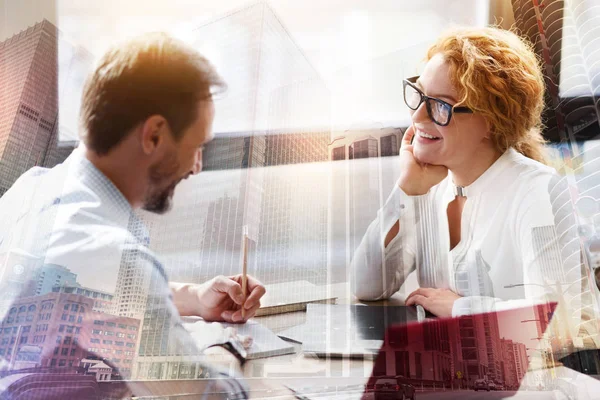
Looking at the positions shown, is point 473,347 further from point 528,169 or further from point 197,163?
point 197,163

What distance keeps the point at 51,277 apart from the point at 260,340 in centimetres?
76

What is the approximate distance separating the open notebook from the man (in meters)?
0.03

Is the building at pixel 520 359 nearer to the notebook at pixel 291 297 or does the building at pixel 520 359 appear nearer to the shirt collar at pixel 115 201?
the notebook at pixel 291 297

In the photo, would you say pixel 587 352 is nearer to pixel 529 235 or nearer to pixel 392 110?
pixel 529 235

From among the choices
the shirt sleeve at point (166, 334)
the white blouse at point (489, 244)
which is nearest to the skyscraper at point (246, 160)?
the shirt sleeve at point (166, 334)

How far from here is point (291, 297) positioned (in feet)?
5.07

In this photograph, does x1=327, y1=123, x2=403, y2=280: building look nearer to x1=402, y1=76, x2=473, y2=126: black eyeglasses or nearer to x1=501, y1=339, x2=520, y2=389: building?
x1=402, y1=76, x2=473, y2=126: black eyeglasses

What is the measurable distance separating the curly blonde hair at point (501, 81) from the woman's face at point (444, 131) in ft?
0.09

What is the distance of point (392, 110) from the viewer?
5.51 feet

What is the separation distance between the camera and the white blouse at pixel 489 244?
4.83ft

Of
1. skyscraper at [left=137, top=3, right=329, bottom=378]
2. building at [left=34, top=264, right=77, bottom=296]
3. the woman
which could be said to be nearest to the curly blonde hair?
the woman

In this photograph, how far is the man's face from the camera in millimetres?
1594

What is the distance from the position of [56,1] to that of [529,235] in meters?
2.09

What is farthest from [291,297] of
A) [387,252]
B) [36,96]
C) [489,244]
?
[36,96]
